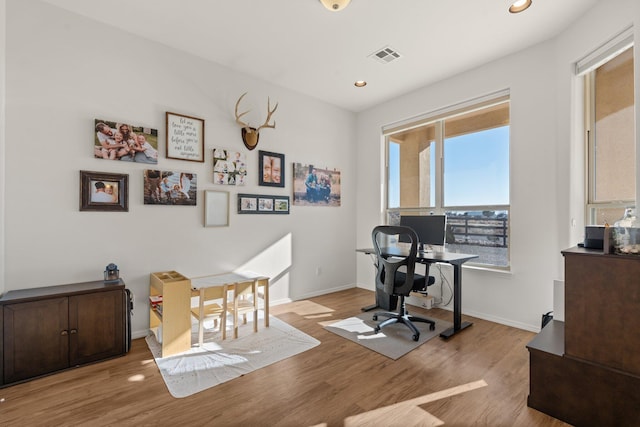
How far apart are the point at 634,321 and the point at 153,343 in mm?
3487

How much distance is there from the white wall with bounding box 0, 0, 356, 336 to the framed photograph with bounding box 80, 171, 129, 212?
0.06 metres

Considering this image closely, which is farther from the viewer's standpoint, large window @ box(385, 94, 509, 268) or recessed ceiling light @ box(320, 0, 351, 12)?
large window @ box(385, 94, 509, 268)

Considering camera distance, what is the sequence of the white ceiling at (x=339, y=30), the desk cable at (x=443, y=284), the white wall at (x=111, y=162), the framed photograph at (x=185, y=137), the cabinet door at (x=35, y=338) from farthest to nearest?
the desk cable at (x=443, y=284)
the framed photograph at (x=185, y=137)
the white ceiling at (x=339, y=30)
the white wall at (x=111, y=162)
the cabinet door at (x=35, y=338)

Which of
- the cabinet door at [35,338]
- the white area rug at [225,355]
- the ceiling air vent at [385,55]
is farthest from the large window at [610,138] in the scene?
the cabinet door at [35,338]

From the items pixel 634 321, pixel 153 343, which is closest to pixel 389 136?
pixel 634 321

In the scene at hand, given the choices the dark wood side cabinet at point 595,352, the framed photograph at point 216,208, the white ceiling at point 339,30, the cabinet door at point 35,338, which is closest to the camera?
the dark wood side cabinet at point 595,352

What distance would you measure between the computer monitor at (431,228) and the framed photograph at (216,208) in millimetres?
2281

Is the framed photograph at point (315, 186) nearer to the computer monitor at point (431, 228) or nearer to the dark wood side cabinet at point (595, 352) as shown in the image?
the computer monitor at point (431, 228)

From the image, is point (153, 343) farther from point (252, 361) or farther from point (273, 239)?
point (273, 239)

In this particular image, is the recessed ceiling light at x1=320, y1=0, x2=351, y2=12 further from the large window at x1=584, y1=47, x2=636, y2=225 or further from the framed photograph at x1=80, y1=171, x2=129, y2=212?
the framed photograph at x1=80, y1=171, x2=129, y2=212

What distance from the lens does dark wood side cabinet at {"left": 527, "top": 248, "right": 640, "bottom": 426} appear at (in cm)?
155

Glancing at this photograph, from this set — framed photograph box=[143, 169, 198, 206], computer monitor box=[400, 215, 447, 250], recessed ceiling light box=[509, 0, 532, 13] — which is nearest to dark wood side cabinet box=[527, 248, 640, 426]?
computer monitor box=[400, 215, 447, 250]

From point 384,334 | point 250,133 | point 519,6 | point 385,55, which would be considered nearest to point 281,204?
point 250,133

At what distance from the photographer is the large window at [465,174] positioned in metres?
3.45
